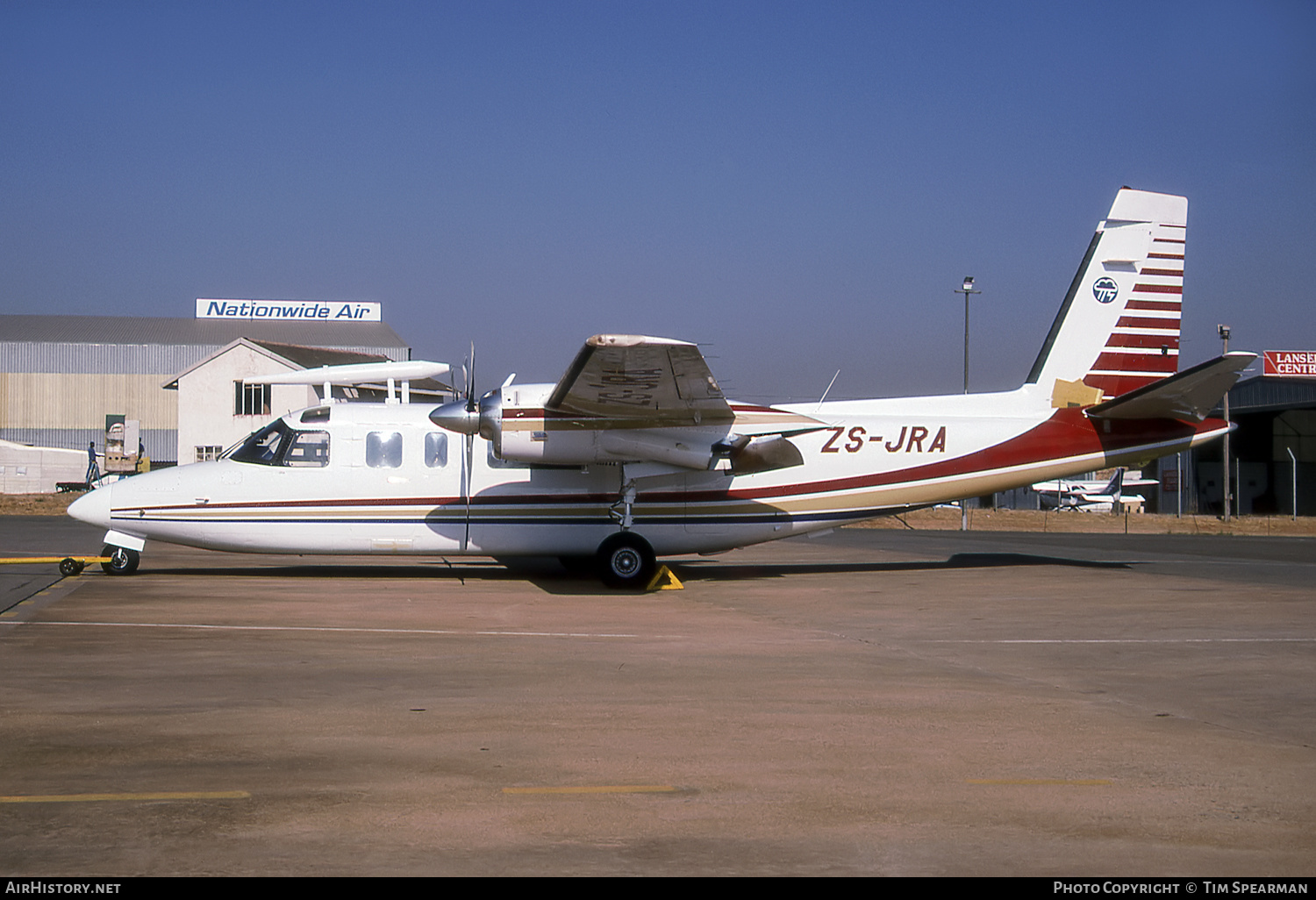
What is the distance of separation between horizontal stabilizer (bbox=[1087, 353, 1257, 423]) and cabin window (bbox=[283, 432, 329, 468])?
1234 cm

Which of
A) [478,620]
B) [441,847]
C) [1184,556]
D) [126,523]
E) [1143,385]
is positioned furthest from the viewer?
[1184,556]

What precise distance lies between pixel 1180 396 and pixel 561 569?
10.7 meters

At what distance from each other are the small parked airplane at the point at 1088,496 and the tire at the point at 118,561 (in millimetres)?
56908

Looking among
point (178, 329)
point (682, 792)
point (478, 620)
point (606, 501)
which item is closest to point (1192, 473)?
point (606, 501)

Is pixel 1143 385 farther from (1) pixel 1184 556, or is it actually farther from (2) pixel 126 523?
(2) pixel 126 523

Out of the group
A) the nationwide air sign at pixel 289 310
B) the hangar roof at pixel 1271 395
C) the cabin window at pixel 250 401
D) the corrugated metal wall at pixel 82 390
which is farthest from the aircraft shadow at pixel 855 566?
the nationwide air sign at pixel 289 310

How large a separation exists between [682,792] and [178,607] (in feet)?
31.1

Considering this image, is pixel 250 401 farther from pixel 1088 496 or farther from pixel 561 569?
pixel 1088 496

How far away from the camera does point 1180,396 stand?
17.5 m

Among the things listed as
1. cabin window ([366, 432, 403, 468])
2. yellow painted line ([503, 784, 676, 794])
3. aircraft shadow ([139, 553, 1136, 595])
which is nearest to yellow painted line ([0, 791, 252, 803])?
yellow painted line ([503, 784, 676, 794])

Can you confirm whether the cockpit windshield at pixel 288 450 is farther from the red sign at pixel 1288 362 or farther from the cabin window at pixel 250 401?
the red sign at pixel 1288 362

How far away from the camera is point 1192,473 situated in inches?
2391

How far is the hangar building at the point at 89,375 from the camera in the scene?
72250mm
